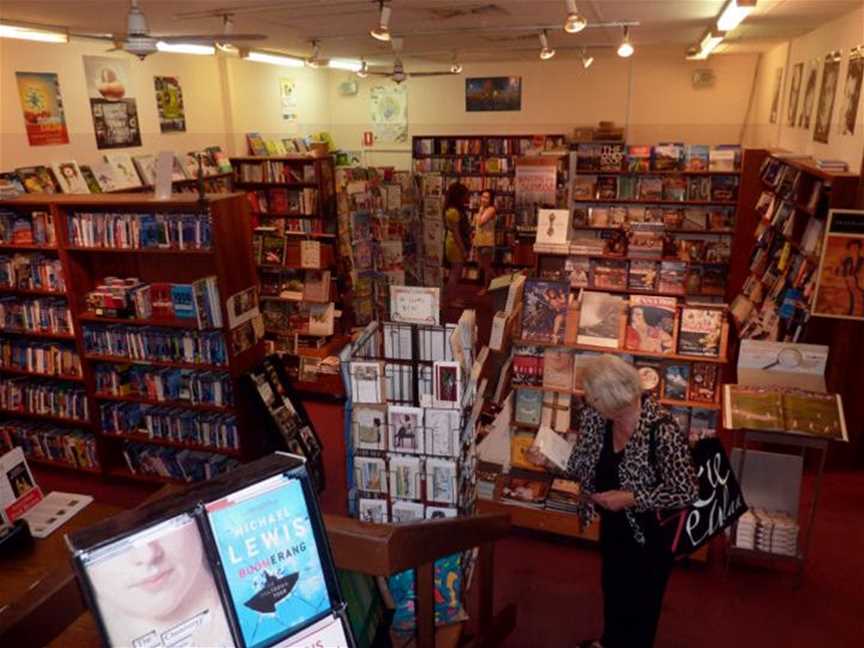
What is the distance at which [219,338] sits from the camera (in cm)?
444

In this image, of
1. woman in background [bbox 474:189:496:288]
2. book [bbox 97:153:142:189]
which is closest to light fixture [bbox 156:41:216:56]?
book [bbox 97:153:142:189]

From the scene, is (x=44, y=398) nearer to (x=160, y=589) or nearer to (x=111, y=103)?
(x=111, y=103)

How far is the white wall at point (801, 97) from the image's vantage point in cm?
473

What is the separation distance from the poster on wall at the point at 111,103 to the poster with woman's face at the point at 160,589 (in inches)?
247

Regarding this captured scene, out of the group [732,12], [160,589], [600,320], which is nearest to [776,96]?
[732,12]

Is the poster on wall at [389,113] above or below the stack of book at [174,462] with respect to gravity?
above

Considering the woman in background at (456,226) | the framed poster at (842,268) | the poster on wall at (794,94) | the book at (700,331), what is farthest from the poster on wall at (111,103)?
the poster on wall at (794,94)

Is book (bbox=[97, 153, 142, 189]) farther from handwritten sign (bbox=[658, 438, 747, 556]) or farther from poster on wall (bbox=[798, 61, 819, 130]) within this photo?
poster on wall (bbox=[798, 61, 819, 130])

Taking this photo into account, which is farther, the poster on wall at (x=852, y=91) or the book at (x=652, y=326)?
the poster on wall at (x=852, y=91)

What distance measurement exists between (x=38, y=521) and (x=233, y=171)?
5730 millimetres

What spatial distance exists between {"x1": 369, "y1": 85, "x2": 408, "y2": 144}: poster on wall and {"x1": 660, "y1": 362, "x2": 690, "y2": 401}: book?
27.3 ft

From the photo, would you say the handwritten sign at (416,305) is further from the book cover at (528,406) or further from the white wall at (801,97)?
the white wall at (801,97)

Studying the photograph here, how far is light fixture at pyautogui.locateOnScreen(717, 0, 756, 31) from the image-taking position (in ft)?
13.6

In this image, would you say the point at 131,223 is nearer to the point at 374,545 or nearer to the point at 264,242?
the point at 264,242
